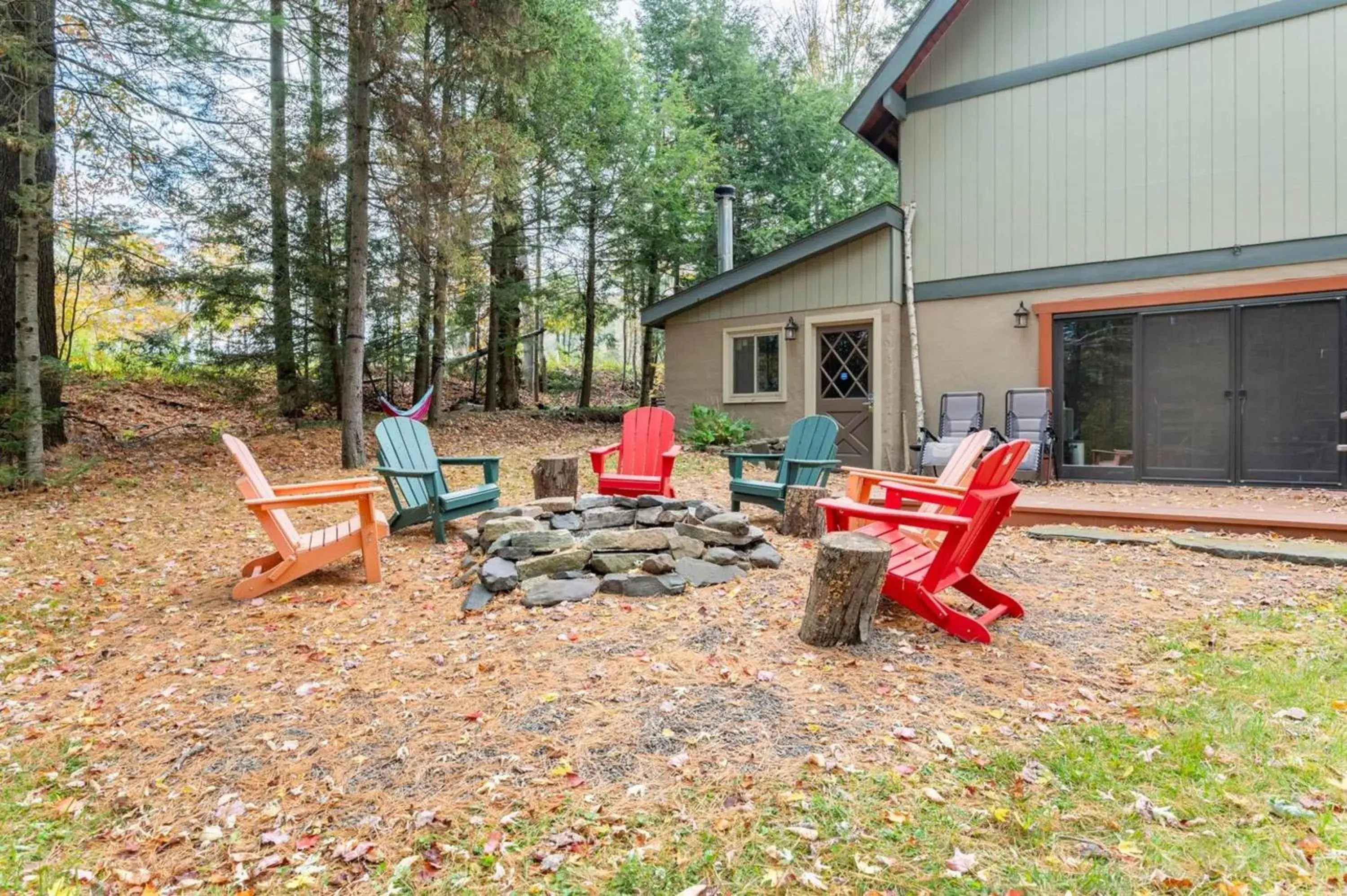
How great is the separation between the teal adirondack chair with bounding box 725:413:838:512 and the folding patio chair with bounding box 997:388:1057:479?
298 centimetres

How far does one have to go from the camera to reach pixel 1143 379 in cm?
703

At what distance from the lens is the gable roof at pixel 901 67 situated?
309 inches

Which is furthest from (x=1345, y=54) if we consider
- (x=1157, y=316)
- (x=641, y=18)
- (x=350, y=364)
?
(x=641, y=18)

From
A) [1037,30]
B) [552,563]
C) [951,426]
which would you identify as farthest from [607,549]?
[1037,30]

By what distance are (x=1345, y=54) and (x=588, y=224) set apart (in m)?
9.77

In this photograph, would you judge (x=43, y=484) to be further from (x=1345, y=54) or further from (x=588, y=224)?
(x=1345, y=54)

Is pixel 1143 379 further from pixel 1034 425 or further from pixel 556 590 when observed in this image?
pixel 556 590

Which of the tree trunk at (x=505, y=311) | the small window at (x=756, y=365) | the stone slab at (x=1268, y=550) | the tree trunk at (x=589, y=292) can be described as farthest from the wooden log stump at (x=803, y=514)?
the tree trunk at (x=589, y=292)

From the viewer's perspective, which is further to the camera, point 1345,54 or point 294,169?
point 294,169

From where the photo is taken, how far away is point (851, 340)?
8.67m

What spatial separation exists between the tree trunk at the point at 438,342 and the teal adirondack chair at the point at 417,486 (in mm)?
5255

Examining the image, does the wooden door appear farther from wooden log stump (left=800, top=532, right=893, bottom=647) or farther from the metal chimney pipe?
wooden log stump (left=800, top=532, right=893, bottom=647)

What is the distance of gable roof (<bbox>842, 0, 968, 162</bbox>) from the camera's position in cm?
785

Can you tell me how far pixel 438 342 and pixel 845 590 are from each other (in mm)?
8629
